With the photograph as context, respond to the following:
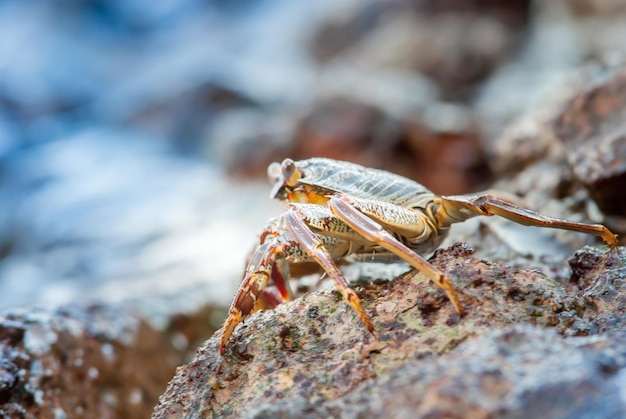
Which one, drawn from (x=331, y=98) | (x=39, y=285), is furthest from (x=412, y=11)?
(x=39, y=285)

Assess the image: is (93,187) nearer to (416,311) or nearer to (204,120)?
(204,120)

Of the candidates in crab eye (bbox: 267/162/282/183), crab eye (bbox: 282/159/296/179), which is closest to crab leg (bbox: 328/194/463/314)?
crab eye (bbox: 282/159/296/179)

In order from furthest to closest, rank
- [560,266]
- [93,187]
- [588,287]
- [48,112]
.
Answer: [48,112], [93,187], [560,266], [588,287]

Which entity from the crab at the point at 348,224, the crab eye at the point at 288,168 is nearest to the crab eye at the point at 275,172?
the crab at the point at 348,224

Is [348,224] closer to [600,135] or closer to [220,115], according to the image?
[600,135]

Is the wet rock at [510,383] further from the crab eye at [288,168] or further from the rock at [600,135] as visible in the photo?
the rock at [600,135]

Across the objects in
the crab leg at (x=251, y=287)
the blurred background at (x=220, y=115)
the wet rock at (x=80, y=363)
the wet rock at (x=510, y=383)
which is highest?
the blurred background at (x=220, y=115)

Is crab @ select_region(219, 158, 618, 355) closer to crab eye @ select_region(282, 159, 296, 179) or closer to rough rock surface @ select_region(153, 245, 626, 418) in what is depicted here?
crab eye @ select_region(282, 159, 296, 179)

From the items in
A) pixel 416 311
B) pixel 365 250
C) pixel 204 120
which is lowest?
pixel 416 311
